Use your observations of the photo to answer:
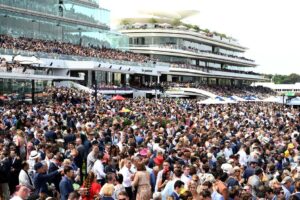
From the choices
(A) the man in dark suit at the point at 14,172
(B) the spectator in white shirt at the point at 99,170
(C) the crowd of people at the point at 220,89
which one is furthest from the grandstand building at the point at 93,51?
(B) the spectator in white shirt at the point at 99,170

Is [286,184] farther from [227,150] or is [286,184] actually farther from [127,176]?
[227,150]

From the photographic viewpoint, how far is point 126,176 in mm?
12289

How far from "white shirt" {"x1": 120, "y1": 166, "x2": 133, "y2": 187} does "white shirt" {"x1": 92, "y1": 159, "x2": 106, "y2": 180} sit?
467 millimetres

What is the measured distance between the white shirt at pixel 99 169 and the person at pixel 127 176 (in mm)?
467

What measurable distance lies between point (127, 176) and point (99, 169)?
0.73 meters

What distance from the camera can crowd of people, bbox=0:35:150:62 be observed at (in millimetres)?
55094

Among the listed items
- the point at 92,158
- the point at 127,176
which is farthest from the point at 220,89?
the point at 127,176

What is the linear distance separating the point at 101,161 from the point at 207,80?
93306 millimetres

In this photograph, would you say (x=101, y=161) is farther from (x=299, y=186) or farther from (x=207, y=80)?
(x=207, y=80)

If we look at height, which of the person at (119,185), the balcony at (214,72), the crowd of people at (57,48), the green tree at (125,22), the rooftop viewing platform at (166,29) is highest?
the green tree at (125,22)

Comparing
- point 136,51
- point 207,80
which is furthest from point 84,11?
point 207,80

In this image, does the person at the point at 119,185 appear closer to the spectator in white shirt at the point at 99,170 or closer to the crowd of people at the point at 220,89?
the spectator in white shirt at the point at 99,170

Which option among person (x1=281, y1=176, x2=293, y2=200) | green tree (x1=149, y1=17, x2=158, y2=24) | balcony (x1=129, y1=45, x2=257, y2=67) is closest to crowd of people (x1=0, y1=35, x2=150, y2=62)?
balcony (x1=129, y1=45, x2=257, y2=67)

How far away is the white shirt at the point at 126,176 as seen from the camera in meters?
12.2
